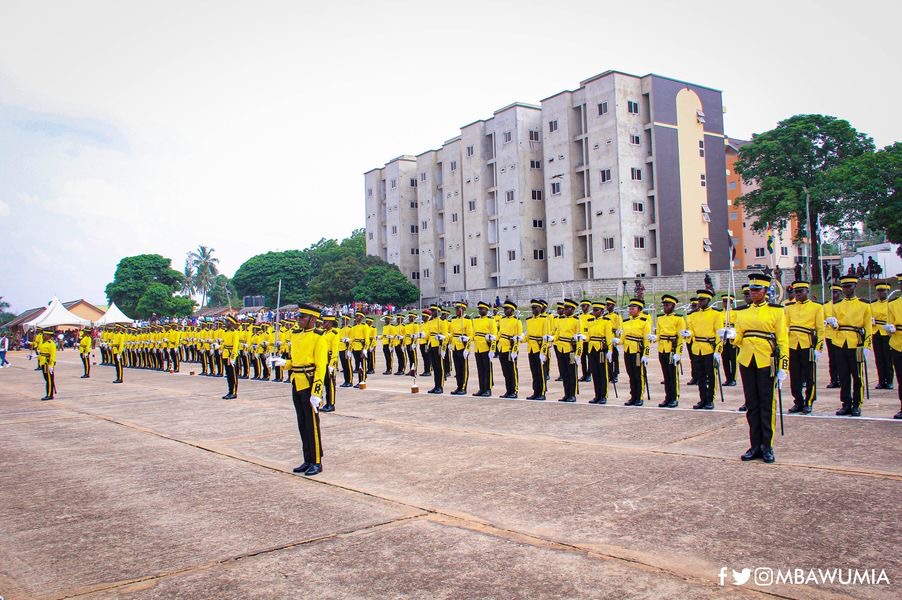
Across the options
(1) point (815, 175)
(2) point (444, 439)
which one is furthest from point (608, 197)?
(2) point (444, 439)

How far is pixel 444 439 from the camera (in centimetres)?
920

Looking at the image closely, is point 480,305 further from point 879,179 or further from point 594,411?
point 879,179

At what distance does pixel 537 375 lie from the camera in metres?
13.5

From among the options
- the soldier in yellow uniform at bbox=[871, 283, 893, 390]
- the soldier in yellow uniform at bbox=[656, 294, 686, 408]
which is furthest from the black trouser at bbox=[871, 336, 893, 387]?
the soldier in yellow uniform at bbox=[656, 294, 686, 408]

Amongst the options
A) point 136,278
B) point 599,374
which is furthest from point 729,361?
point 136,278

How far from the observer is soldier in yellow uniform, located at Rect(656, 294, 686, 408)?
11.4m

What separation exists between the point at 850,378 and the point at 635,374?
3511 mm

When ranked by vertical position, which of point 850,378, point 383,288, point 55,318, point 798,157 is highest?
point 798,157

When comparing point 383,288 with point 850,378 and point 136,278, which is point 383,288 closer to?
point 136,278

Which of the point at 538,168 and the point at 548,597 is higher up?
the point at 538,168

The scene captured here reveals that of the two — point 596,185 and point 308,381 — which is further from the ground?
point 596,185

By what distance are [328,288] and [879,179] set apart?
50.5 m

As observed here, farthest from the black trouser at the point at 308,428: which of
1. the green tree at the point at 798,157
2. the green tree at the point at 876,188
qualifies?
the green tree at the point at 798,157

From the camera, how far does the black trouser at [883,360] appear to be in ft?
37.8
